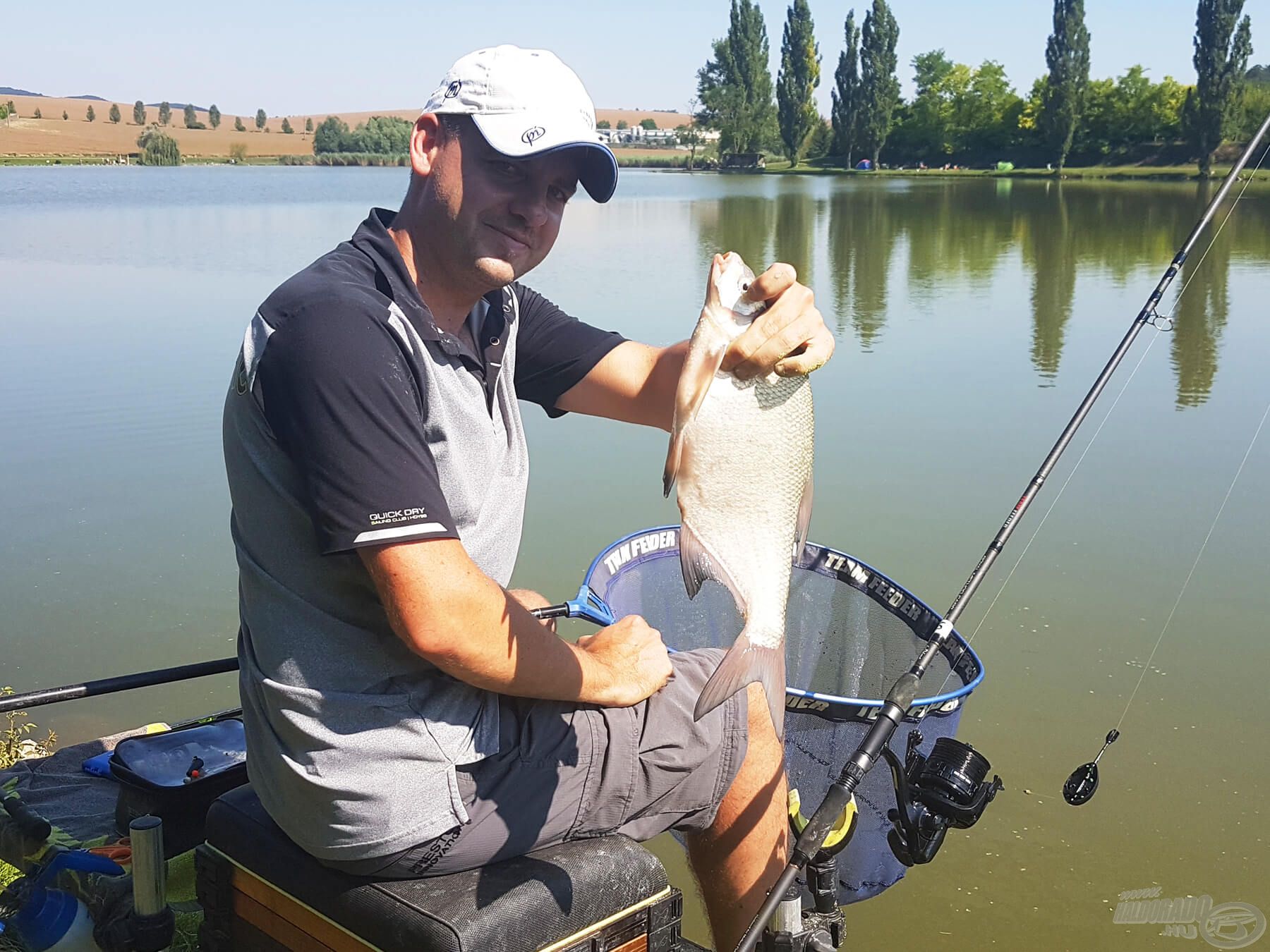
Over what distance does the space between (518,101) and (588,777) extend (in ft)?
4.26

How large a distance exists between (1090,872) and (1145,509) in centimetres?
379

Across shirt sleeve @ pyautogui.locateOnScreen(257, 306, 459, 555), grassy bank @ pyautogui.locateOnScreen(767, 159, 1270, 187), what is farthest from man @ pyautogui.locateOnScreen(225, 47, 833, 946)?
grassy bank @ pyautogui.locateOnScreen(767, 159, 1270, 187)

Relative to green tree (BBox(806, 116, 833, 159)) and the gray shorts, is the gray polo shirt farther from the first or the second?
green tree (BBox(806, 116, 833, 159))

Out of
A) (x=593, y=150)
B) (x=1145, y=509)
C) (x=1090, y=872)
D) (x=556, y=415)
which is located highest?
(x=593, y=150)

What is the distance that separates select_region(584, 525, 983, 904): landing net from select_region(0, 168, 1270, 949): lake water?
2.45 ft

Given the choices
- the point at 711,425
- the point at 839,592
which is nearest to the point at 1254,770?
the point at 839,592

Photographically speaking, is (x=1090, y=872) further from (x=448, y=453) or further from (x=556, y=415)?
(x=448, y=453)

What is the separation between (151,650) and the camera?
5535mm

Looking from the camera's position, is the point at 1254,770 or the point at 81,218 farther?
the point at 81,218

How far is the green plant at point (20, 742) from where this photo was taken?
407cm

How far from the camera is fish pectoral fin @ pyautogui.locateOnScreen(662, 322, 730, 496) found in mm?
1908

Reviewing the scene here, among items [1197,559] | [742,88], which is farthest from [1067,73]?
[1197,559]

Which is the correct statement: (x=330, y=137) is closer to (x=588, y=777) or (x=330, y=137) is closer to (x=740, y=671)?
(x=588, y=777)

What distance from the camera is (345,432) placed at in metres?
1.86
